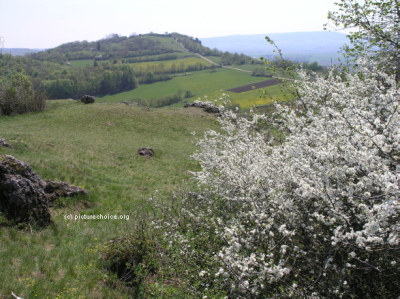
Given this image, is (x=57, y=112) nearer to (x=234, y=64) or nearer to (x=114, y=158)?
(x=114, y=158)

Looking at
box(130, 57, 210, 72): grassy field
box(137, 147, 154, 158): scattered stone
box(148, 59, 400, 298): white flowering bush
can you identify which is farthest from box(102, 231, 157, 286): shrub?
box(130, 57, 210, 72): grassy field

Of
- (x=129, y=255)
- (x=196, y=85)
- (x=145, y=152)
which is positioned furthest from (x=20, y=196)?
(x=196, y=85)

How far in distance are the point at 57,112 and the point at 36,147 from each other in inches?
872

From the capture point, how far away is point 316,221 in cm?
556

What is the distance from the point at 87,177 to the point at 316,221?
1318 cm

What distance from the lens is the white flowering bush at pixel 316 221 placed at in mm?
4309

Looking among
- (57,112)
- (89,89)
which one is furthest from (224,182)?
(89,89)

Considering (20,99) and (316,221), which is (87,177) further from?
(20,99)

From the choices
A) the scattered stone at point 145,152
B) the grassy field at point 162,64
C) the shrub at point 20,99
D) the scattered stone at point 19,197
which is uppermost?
the grassy field at point 162,64

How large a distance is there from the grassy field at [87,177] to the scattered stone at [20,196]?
522 mm

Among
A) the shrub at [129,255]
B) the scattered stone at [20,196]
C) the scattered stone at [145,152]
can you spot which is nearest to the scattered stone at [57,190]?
the scattered stone at [20,196]

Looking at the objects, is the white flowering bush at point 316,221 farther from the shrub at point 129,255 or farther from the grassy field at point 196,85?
the grassy field at point 196,85

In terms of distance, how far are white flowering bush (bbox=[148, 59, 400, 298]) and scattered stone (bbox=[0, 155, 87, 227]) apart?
4.70m

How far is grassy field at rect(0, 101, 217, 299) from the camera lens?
6.42 metres
